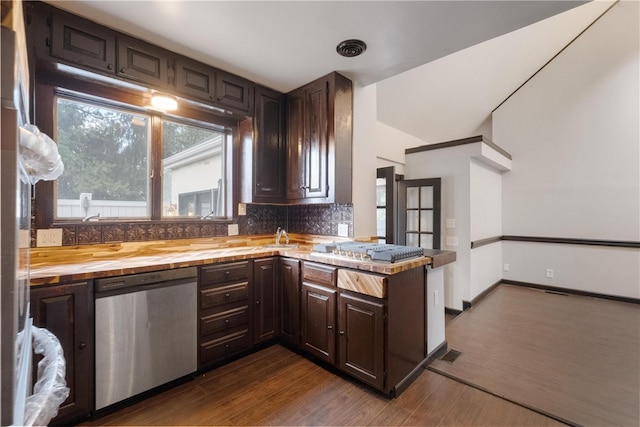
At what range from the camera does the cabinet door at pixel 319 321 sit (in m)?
2.16

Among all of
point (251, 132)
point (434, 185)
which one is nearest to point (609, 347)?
point (434, 185)

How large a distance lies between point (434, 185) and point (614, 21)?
12.9 feet

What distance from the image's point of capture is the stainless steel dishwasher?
1690 mm

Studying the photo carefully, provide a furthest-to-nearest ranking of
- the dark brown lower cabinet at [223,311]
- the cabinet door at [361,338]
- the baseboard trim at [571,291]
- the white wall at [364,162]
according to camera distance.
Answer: the baseboard trim at [571,291] → the white wall at [364,162] → the dark brown lower cabinet at [223,311] → the cabinet door at [361,338]

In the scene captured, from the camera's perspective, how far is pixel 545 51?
4.55m

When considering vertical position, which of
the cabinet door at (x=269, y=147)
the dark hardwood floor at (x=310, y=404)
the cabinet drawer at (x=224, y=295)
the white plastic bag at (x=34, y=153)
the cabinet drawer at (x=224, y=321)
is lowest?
the dark hardwood floor at (x=310, y=404)

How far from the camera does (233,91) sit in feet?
8.54

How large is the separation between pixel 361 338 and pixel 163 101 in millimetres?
2442

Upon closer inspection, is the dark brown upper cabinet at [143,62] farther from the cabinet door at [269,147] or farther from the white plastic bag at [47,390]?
the white plastic bag at [47,390]

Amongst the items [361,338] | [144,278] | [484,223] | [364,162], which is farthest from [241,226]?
[484,223]

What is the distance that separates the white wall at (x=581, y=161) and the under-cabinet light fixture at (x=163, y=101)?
556 cm

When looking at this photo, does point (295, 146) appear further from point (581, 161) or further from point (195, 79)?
point (581, 161)

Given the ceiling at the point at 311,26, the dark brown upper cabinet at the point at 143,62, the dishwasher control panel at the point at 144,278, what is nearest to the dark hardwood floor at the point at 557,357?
the dishwasher control panel at the point at 144,278

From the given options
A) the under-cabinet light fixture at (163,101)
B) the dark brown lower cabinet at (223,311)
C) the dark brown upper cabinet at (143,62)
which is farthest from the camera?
the under-cabinet light fixture at (163,101)
